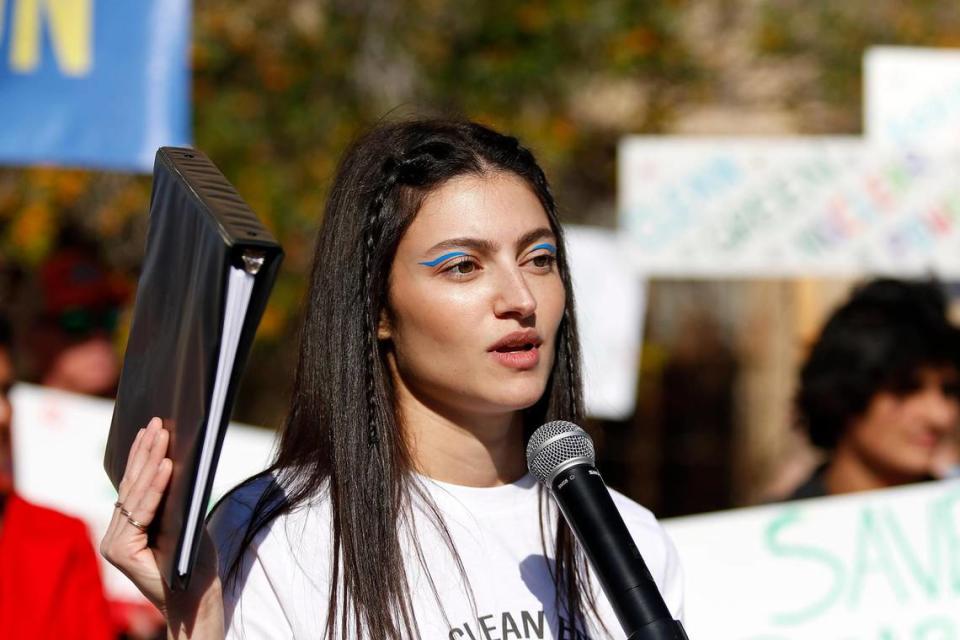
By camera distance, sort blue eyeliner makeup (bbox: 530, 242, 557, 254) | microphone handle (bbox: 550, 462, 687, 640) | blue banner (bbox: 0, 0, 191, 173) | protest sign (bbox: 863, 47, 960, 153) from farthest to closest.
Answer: protest sign (bbox: 863, 47, 960, 153)
blue banner (bbox: 0, 0, 191, 173)
blue eyeliner makeup (bbox: 530, 242, 557, 254)
microphone handle (bbox: 550, 462, 687, 640)

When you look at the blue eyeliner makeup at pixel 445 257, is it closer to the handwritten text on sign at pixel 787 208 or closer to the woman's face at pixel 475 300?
the woman's face at pixel 475 300

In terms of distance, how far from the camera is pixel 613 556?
1637 millimetres

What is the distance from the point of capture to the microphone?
158cm

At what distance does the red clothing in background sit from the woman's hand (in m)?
1.55

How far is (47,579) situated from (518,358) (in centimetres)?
171

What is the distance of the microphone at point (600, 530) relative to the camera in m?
1.58

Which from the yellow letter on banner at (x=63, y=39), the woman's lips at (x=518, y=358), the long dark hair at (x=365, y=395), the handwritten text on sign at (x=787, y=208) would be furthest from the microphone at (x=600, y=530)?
the handwritten text on sign at (x=787, y=208)

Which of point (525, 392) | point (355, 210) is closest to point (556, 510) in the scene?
point (525, 392)

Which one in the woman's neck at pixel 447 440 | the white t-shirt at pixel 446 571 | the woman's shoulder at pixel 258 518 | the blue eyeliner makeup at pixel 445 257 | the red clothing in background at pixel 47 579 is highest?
the blue eyeliner makeup at pixel 445 257

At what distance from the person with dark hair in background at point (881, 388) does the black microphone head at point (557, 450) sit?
2.13 meters

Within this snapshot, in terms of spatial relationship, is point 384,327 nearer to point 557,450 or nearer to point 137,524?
point 557,450

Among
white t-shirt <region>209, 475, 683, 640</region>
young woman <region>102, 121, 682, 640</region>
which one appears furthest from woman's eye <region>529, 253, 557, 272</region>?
white t-shirt <region>209, 475, 683, 640</region>

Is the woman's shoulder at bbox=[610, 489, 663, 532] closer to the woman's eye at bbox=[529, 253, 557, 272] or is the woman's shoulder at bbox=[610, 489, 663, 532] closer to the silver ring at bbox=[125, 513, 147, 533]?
the woman's eye at bbox=[529, 253, 557, 272]

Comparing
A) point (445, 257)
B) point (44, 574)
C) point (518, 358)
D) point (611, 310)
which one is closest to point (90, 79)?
point (44, 574)
